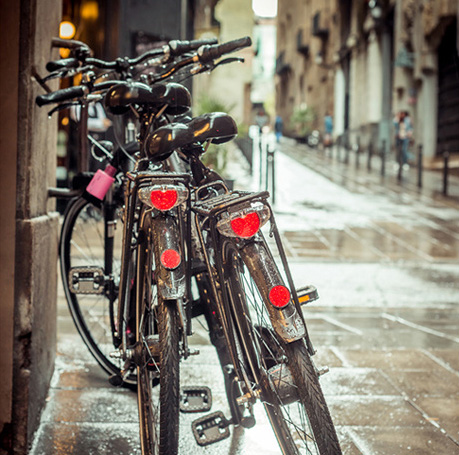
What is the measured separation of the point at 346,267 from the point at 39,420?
4.84 m

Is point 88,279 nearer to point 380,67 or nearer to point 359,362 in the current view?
point 359,362

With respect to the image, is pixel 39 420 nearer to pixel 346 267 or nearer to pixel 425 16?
pixel 346 267

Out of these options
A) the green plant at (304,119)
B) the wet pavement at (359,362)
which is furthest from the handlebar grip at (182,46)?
the green plant at (304,119)

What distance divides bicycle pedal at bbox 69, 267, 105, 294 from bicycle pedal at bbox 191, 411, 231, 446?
101 cm

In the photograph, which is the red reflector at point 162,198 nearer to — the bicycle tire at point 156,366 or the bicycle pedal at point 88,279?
the bicycle tire at point 156,366

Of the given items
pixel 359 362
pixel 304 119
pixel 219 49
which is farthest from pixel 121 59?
pixel 304 119

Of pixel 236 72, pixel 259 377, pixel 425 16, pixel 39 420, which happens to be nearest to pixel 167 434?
pixel 259 377

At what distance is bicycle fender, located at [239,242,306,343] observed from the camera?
2.04 meters

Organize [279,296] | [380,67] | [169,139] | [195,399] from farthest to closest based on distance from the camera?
1. [380,67]
2. [195,399]
3. [169,139]
4. [279,296]

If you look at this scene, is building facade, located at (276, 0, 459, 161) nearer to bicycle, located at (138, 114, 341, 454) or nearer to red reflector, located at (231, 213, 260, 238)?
bicycle, located at (138, 114, 341, 454)

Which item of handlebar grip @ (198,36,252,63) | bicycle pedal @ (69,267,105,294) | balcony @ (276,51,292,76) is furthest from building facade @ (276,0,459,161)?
handlebar grip @ (198,36,252,63)

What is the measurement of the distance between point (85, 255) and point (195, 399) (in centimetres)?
164

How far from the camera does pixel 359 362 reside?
417cm

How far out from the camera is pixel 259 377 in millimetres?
2170
